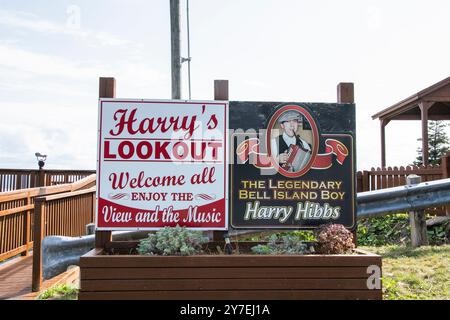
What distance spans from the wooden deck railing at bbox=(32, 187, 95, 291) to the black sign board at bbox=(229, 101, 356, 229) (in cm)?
294

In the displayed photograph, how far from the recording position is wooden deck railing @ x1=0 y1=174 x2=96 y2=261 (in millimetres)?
7664

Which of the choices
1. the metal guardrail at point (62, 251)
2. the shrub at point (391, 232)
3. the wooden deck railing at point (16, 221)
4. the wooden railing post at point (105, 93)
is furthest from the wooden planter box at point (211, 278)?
the shrub at point (391, 232)

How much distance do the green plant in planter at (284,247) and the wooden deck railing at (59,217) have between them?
3222mm

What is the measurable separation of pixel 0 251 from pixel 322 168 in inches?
240

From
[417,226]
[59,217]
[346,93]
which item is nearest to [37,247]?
[59,217]

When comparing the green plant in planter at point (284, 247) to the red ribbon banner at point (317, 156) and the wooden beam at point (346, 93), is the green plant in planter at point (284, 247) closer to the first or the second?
the red ribbon banner at point (317, 156)

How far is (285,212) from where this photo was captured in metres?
4.95

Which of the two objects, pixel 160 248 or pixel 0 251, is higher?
pixel 160 248

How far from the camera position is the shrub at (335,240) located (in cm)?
451

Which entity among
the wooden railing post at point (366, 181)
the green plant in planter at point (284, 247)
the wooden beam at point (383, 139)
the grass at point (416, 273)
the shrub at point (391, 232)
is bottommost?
the grass at point (416, 273)
